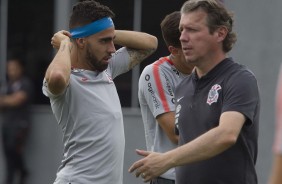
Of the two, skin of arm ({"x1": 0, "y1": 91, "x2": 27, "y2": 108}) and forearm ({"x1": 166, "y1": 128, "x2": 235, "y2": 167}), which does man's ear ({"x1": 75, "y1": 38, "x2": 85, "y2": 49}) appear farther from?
skin of arm ({"x1": 0, "y1": 91, "x2": 27, "y2": 108})

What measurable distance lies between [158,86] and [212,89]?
1.21m

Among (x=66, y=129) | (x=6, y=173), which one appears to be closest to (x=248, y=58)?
(x=6, y=173)

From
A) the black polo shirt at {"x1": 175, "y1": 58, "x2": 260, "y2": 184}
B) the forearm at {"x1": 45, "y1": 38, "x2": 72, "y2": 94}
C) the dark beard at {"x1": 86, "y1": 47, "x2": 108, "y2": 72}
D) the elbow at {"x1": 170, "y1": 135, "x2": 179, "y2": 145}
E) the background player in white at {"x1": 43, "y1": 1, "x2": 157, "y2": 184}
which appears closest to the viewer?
the black polo shirt at {"x1": 175, "y1": 58, "x2": 260, "y2": 184}

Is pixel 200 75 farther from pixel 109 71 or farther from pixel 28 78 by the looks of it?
pixel 28 78

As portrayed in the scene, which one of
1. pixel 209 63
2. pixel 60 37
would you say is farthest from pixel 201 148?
pixel 60 37

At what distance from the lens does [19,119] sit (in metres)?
11.4

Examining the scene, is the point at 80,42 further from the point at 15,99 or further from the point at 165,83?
the point at 15,99

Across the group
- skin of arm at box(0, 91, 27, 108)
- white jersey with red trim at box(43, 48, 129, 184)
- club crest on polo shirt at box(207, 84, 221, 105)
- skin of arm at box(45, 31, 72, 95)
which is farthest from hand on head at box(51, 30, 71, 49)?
skin of arm at box(0, 91, 27, 108)

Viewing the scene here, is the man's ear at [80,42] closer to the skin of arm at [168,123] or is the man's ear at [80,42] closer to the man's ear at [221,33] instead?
the skin of arm at [168,123]

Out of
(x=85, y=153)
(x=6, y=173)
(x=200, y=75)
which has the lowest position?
(x=6, y=173)

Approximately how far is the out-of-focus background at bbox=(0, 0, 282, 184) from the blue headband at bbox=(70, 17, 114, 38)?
5.18 m

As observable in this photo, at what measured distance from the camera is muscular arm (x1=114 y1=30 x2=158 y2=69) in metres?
5.69

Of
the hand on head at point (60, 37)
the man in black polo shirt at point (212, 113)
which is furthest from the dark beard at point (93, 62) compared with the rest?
the man in black polo shirt at point (212, 113)

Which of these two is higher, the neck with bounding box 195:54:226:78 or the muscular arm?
the neck with bounding box 195:54:226:78
